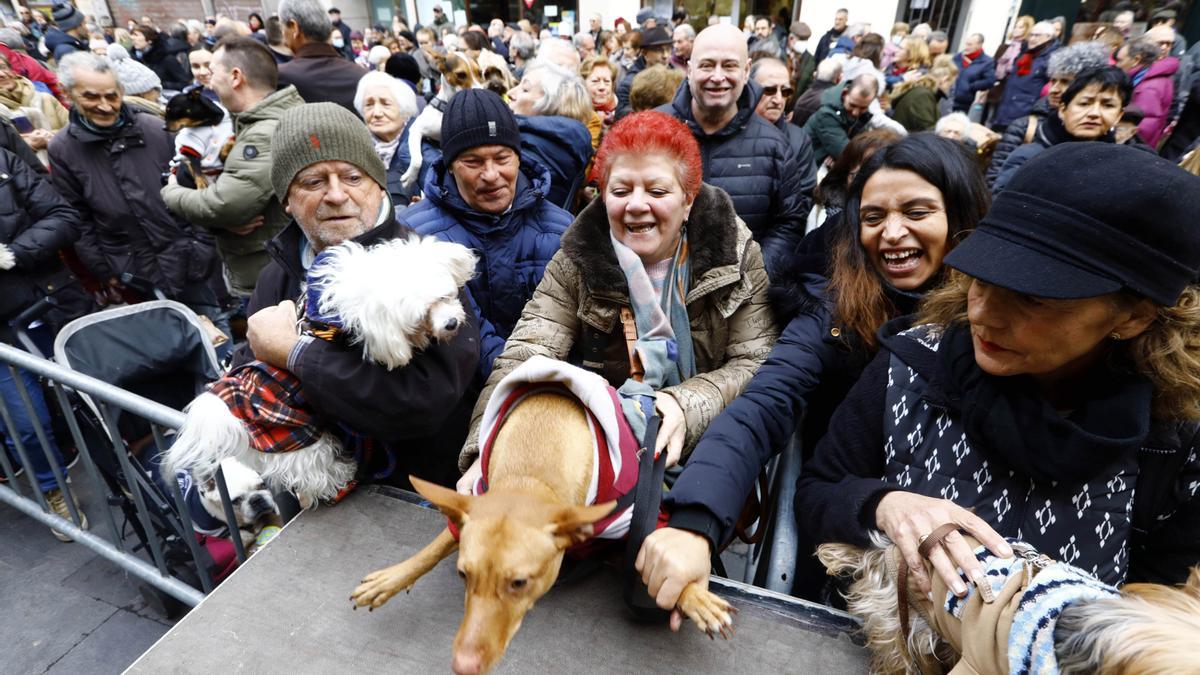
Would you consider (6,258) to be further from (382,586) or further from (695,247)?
(695,247)

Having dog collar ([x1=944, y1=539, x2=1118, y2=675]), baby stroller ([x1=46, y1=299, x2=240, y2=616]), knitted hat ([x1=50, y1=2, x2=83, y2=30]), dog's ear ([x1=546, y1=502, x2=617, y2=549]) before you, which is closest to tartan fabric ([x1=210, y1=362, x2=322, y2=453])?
dog's ear ([x1=546, y1=502, x2=617, y2=549])

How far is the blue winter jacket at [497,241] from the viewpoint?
2748 mm

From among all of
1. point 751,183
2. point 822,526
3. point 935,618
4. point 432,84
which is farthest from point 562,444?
point 432,84

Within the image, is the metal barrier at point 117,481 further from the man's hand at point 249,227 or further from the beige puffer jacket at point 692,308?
the man's hand at point 249,227

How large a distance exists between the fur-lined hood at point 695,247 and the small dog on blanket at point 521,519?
0.56 meters

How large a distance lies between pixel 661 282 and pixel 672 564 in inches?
41.0

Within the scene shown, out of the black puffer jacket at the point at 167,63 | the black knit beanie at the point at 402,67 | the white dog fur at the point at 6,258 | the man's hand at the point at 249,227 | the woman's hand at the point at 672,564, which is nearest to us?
the woman's hand at the point at 672,564

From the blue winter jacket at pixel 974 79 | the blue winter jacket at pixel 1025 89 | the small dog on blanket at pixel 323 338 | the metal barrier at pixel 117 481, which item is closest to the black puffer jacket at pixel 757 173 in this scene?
the small dog on blanket at pixel 323 338

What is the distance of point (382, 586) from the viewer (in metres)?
1.50

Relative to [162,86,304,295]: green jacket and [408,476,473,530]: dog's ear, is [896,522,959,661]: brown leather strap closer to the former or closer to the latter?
[408,476,473,530]: dog's ear

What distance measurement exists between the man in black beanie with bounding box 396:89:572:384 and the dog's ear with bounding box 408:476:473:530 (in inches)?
55.4

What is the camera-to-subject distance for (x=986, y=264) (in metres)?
1.16

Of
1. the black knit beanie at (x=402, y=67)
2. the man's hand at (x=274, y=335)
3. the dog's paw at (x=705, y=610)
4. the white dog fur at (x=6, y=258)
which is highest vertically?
the black knit beanie at (x=402, y=67)

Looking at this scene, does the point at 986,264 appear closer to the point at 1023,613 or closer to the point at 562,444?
the point at 1023,613
